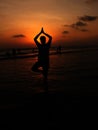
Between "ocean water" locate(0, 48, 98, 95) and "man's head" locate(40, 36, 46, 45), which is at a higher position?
"man's head" locate(40, 36, 46, 45)

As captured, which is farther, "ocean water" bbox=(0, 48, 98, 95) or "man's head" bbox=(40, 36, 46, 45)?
"ocean water" bbox=(0, 48, 98, 95)

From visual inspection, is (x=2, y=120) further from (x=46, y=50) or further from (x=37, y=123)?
(x=46, y=50)

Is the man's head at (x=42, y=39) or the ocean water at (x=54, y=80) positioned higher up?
the man's head at (x=42, y=39)

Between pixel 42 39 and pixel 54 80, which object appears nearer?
pixel 42 39

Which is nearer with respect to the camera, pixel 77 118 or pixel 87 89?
pixel 77 118

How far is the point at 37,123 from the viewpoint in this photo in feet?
21.0

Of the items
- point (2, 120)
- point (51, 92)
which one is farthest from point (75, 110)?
point (51, 92)

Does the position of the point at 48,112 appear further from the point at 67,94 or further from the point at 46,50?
the point at 46,50

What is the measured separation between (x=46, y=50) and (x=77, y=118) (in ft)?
15.6

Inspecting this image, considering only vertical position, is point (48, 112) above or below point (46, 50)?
below

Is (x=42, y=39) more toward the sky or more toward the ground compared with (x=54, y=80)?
more toward the sky

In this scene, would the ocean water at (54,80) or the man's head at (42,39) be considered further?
the ocean water at (54,80)

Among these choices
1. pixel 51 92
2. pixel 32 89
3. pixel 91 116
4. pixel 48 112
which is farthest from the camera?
pixel 32 89

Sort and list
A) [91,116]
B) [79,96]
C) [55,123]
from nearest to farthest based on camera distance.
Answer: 1. [55,123]
2. [91,116]
3. [79,96]
